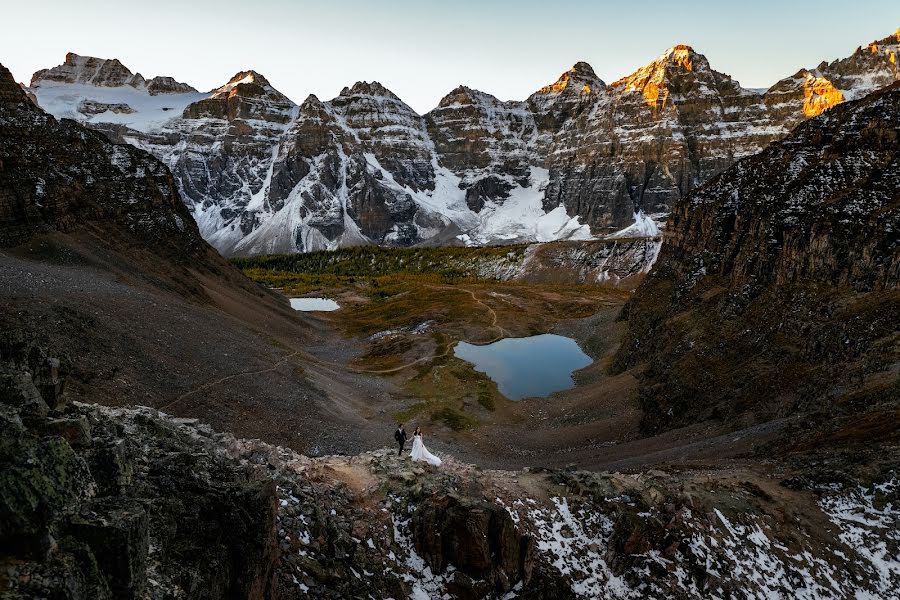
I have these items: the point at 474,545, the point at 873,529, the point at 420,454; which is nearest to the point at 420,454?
the point at 420,454

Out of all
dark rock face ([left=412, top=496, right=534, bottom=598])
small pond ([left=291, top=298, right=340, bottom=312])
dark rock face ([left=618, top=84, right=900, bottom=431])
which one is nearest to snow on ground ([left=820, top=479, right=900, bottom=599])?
dark rock face ([left=618, top=84, right=900, bottom=431])

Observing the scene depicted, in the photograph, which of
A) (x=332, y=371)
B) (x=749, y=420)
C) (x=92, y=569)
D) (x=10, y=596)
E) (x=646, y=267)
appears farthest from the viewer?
(x=646, y=267)

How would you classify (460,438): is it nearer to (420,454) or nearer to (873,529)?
(420,454)

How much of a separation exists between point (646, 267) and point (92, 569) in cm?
15715

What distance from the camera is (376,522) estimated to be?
16438 mm

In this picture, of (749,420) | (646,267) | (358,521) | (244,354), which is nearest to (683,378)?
(749,420)

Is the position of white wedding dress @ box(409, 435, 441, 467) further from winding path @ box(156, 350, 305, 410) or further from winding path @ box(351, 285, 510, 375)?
winding path @ box(351, 285, 510, 375)

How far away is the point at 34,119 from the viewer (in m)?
62.4

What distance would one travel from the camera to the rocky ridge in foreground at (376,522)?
862 centimetres

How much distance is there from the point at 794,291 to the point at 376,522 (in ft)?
118

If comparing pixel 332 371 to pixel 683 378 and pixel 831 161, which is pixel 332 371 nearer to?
pixel 683 378

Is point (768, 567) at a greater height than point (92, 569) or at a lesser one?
lesser

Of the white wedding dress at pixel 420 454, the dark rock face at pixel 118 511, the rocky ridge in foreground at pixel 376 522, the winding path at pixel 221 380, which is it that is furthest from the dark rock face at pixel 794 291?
the winding path at pixel 221 380

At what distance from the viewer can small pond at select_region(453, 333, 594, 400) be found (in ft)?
202
